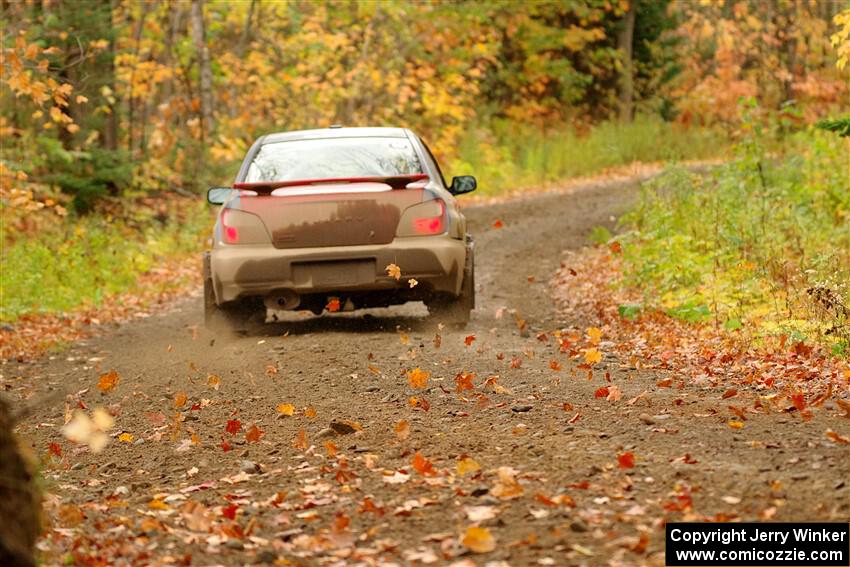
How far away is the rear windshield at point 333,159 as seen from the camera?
10227 mm

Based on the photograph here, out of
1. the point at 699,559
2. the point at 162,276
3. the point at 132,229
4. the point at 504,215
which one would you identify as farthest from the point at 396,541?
the point at 504,215

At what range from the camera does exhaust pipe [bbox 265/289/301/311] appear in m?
10.0

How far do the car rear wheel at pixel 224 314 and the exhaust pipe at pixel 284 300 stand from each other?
0.45 m

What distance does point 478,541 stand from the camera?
4.53m

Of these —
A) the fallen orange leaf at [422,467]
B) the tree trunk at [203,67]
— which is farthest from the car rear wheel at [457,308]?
the tree trunk at [203,67]

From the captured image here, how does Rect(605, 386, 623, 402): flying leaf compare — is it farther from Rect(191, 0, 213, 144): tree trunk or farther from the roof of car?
Rect(191, 0, 213, 144): tree trunk

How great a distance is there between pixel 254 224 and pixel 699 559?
20.5ft

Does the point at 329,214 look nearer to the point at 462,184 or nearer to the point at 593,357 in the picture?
the point at 462,184

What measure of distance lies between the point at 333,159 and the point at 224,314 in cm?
165

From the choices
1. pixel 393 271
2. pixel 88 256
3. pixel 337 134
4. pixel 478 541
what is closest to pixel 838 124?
pixel 393 271

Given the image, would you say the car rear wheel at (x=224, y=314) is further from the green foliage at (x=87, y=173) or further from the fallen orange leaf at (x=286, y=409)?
the green foliage at (x=87, y=173)

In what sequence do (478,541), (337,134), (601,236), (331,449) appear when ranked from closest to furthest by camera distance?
(478,541)
(331,449)
(337,134)
(601,236)

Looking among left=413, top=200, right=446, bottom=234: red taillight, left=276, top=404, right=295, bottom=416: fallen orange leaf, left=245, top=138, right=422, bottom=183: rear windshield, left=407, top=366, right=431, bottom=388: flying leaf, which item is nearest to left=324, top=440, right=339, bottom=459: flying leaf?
left=276, top=404, right=295, bottom=416: fallen orange leaf

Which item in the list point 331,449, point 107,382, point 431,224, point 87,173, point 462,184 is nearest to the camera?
point 331,449
